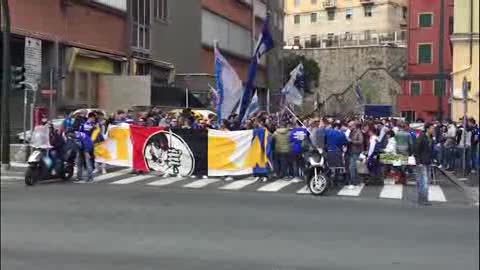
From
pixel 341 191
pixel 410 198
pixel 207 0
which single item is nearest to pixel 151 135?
pixel 341 191

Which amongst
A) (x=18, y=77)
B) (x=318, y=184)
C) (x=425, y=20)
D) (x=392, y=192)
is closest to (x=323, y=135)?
(x=318, y=184)

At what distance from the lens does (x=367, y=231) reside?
7.89 meters

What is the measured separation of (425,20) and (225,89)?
4641 centimetres

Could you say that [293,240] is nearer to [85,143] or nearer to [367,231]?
[367,231]

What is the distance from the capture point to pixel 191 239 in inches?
248

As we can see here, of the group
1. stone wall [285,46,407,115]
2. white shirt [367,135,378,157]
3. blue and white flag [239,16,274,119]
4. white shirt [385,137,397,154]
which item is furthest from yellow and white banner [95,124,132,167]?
stone wall [285,46,407,115]

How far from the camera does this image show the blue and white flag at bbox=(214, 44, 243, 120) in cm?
1930

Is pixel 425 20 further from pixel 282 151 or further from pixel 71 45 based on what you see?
pixel 282 151

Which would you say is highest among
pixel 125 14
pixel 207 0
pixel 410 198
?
pixel 207 0

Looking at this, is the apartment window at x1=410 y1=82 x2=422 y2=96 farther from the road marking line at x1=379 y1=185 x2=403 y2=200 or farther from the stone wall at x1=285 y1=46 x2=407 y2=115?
the road marking line at x1=379 y1=185 x2=403 y2=200

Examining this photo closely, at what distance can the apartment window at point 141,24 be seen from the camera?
115 ft

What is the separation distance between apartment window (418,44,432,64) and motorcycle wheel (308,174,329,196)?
5198 cm

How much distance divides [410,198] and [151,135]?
7247 millimetres

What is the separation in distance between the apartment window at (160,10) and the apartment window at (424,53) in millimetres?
32195
